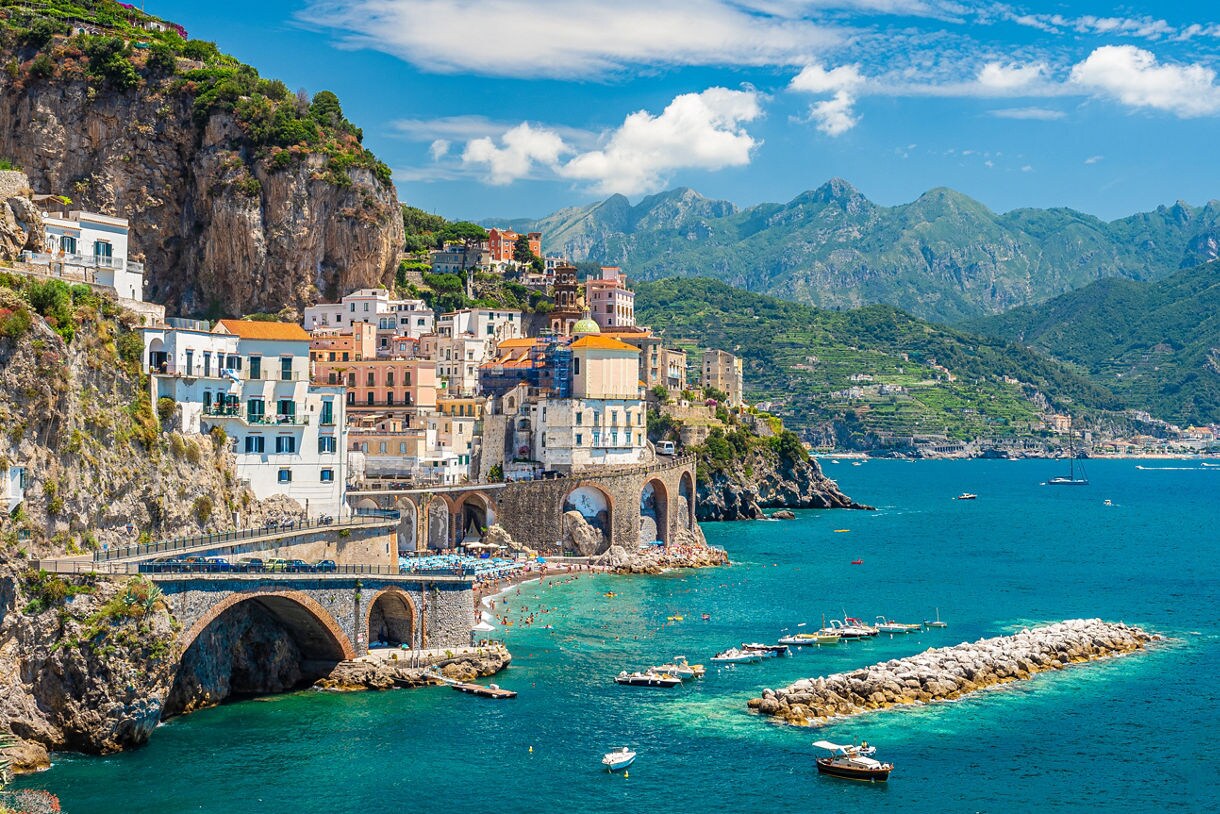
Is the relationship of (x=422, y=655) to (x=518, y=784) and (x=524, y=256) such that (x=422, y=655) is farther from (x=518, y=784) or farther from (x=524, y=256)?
(x=524, y=256)

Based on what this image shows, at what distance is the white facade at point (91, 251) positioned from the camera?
62312 mm

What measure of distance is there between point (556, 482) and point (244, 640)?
38.8 m

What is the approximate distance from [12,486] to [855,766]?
99.8 ft

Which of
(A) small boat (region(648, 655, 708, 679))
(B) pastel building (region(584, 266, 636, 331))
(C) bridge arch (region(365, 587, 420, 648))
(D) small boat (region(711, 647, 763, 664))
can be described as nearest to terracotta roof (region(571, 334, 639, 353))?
(B) pastel building (region(584, 266, 636, 331))

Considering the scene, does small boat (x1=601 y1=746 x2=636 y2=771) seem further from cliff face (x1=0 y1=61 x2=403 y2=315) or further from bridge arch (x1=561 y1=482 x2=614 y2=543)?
cliff face (x1=0 y1=61 x2=403 y2=315)

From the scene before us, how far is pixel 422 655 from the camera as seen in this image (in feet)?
179

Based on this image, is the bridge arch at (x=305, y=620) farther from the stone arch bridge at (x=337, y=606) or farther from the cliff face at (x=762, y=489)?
the cliff face at (x=762, y=489)

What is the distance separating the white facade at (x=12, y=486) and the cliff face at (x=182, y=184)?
192ft

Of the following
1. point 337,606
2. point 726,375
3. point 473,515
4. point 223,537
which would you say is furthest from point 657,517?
point 726,375

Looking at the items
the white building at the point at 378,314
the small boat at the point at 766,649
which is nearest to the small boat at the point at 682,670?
the small boat at the point at 766,649

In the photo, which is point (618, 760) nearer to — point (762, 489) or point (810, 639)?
point (810, 639)

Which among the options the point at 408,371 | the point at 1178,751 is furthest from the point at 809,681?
the point at 408,371

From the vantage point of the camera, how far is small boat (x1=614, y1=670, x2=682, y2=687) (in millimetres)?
55438

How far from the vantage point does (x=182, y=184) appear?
10369 centimetres
